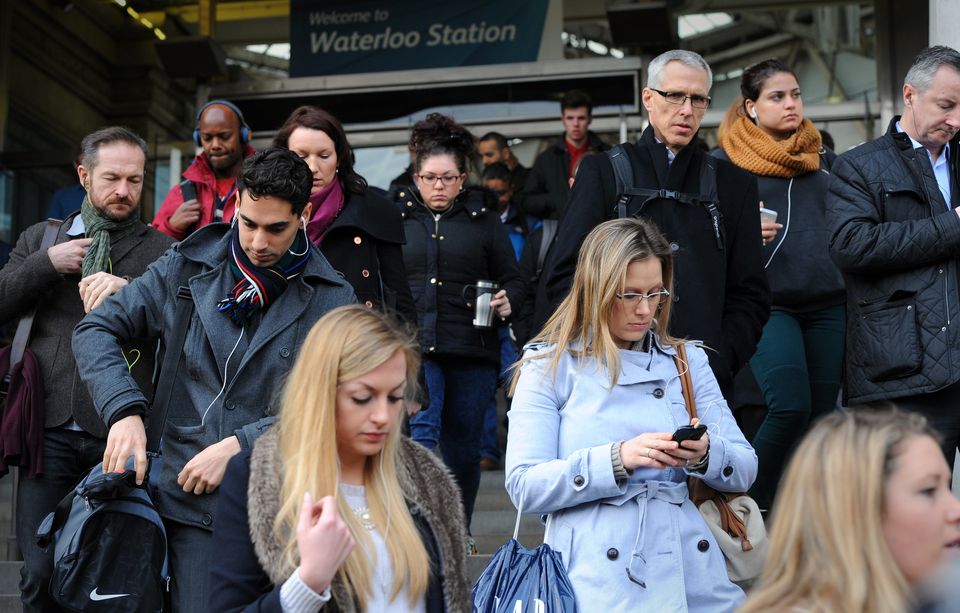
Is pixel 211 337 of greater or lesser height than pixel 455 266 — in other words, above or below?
below

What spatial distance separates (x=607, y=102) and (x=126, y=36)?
4588 millimetres

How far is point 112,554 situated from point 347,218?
2.09 meters

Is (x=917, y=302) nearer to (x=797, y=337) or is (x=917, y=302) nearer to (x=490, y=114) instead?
(x=797, y=337)

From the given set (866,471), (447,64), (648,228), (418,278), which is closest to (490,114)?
(447,64)

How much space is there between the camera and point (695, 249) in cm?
532

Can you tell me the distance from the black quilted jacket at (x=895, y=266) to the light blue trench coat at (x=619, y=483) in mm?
1257

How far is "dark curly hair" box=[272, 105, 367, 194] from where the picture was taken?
228 inches

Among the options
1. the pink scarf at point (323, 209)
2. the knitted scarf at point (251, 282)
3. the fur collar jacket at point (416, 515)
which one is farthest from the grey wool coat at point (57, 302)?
the fur collar jacket at point (416, 515)

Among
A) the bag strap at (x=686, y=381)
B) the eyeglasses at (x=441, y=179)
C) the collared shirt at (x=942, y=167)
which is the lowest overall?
the bag strap at (x=686, y=381)

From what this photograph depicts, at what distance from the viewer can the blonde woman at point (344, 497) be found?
3.24 metres

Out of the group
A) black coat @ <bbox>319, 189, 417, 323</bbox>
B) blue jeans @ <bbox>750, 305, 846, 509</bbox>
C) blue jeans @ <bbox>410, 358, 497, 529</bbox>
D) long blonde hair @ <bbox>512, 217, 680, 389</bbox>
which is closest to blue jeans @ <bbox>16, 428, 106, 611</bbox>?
black coat @ <bbox>319, 189, 417, 323</bbox>

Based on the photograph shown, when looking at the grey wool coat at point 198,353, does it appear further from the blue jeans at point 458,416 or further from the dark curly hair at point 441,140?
the dark curly hair at point 441,140

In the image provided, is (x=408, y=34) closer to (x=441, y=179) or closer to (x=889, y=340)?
(x=441, y=179)

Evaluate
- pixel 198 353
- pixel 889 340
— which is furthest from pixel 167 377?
pixel 889 340
